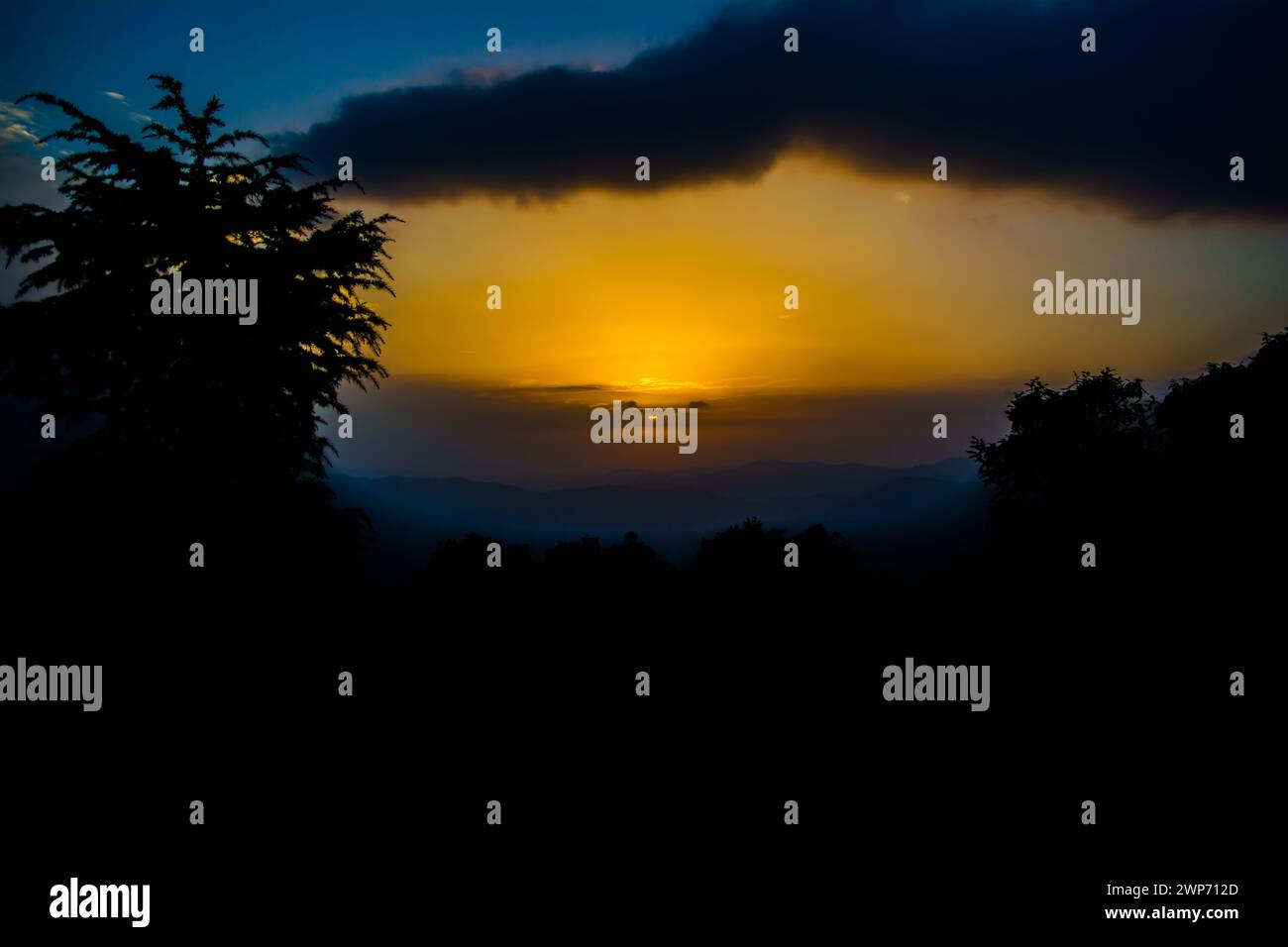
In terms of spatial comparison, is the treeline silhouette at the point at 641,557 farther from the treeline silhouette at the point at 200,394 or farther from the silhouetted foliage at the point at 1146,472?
the silhouetted foliage at the point at 1146,472

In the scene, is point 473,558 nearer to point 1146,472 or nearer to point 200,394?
point 200,394

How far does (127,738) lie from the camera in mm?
14188

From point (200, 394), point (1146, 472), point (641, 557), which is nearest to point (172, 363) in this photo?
point (200, 394)

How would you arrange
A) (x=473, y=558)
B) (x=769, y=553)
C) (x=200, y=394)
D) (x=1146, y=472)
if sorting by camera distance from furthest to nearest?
1. (x=1146, y=472)
2. (x=769, y=553)
3. (x=473, y=558)
4. (x=200, y=394)

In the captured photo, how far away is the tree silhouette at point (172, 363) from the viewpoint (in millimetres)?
16969

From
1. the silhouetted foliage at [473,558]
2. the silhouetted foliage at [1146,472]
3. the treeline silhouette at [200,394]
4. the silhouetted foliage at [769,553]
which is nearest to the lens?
the treeline silhouette at [200,394]

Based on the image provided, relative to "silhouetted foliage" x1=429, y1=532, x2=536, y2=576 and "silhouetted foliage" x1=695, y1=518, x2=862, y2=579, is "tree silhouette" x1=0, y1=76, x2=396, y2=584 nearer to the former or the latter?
"silhouetted foliage" x1=429, y1=532, x2=536, y2=576

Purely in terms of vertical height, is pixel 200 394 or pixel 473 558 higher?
pixel 200 394

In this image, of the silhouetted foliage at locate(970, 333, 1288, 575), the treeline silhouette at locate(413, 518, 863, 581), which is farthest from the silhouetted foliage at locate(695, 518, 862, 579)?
the silhouetted foliage at locate(970, 333, 1288, 575)

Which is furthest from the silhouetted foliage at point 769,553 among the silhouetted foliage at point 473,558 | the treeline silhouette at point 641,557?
the silhouetted foliage at point 473,558

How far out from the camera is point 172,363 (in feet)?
59.6

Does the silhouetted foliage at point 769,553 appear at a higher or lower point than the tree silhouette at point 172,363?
lower

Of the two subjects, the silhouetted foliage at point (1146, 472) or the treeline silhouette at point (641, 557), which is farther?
the silhouetted foliage at point (1146, 472)
